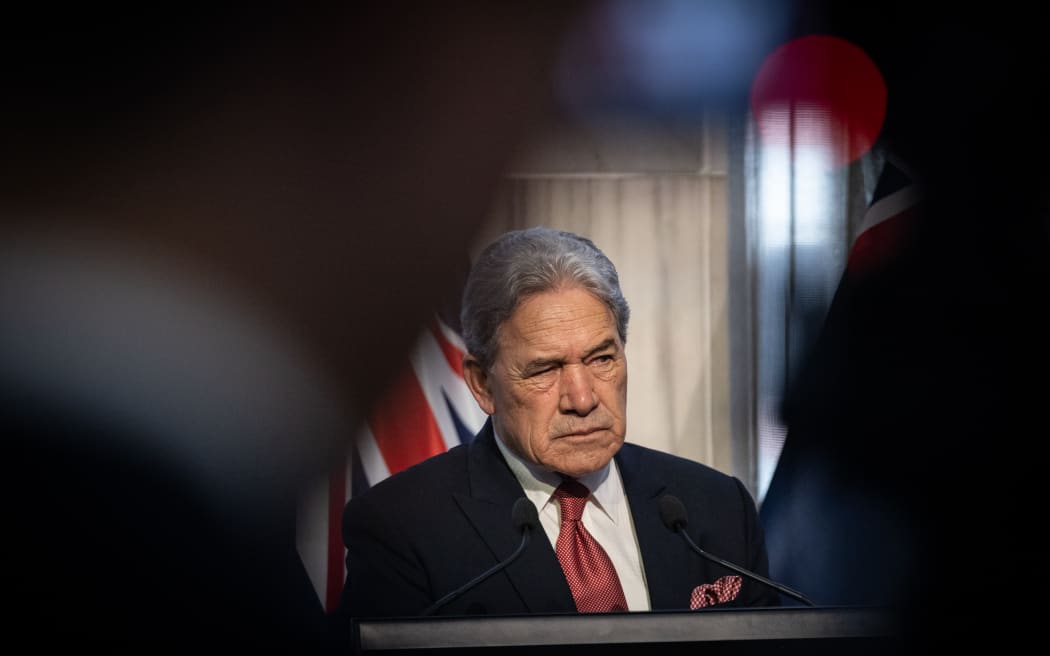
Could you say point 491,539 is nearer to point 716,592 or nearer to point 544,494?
point 544,494

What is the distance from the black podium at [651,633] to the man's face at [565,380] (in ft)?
2.46

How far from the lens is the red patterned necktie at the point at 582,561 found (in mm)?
1747

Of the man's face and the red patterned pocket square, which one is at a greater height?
the man's face

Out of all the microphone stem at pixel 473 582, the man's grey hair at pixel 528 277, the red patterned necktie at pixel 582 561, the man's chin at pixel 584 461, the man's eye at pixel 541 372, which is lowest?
the red patterned necktie at pixel 582 561

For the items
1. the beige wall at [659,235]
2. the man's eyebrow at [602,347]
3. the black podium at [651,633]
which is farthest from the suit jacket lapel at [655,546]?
the black podium at [651,633]

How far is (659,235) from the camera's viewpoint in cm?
243

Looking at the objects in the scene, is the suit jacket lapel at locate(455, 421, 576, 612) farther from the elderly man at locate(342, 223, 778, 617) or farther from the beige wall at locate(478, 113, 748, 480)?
the beige wall at locate(478, 113, 748, 480)

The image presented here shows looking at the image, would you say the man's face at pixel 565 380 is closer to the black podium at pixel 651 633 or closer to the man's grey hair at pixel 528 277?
the man's grey hair at pixel 528 277

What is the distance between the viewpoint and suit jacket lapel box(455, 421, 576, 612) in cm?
171

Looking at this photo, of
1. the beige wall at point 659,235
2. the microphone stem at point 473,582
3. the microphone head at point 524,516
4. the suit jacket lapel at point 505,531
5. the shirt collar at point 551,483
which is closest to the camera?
the microphone stem at point 473,582

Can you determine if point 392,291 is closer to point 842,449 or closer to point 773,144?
point 773,144

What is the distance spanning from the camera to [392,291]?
2381 mm

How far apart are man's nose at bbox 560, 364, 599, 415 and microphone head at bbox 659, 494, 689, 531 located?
0.95 feet

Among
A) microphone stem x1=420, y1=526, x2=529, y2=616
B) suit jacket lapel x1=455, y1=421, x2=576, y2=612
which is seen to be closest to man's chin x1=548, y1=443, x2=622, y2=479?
suit jacket lapel x1=455, y1=421, x2=576, y2=612
